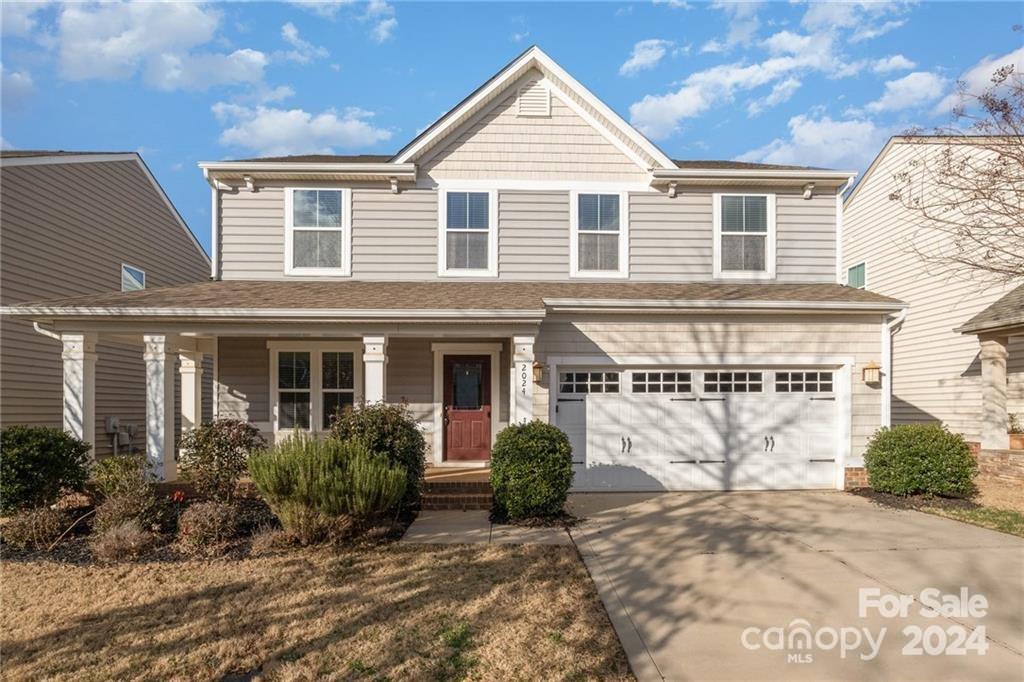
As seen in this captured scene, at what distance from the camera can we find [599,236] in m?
11.5

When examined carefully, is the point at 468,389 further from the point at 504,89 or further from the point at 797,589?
the point at 797,589

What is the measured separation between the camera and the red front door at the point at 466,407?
37.6 feet

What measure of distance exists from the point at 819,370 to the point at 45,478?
37.5ft

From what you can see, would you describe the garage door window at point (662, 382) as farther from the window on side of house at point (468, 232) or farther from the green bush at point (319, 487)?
the green bush at point (319, 487)

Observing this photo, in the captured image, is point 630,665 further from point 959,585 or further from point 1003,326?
point 1003,326

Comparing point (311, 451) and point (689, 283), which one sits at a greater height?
point (689, 283)

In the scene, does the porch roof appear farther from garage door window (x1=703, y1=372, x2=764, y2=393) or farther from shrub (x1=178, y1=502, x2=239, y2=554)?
shrub (x1=178, y1=502, x2=239, y2=554)

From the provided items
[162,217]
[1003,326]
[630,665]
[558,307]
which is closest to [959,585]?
[630,665]

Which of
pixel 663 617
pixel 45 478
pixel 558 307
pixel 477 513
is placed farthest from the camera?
pixel 558 307

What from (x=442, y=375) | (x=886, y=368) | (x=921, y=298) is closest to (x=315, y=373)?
(x=442, y=375)

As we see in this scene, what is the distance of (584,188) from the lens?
11.5 m

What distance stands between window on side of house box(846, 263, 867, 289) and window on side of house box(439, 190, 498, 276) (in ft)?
37.0

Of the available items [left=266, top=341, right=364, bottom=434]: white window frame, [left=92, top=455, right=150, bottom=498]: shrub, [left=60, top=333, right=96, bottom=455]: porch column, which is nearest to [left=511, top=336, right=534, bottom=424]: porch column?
[left=266, top=341, right=364, bottom=434]: white window frame

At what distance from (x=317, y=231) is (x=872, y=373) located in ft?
32.1
